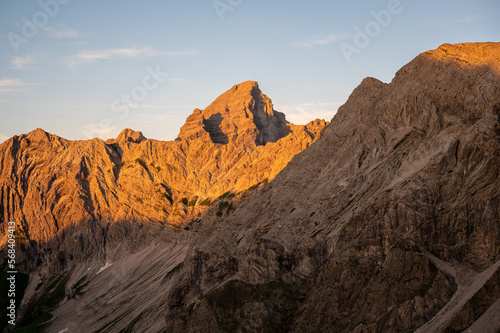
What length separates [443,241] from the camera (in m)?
92.4

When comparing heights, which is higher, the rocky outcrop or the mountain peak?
the mountain peak

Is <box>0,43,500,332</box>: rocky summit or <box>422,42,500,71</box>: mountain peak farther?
<box>422,42,500,71</box>: mountain peak

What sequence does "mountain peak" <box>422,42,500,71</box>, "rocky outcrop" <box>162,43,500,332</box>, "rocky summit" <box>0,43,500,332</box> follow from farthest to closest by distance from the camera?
"mountain peak" <box>422,42,500,71</box>
"rocky outcrop" <box>162,43,500,332</box>
"rocky summit" <box>0,43,500,332</box>

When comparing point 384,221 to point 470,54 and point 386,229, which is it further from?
point 470,54

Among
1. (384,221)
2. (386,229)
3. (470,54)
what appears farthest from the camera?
(470,54)

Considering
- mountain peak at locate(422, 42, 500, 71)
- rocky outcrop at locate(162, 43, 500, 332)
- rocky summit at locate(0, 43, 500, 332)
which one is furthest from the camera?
mountain peak at locate(422, 42, 500, 71)

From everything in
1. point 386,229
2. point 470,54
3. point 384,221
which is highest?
point 470,54

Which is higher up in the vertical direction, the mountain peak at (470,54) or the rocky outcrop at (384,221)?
the mountain peak at (470,54)

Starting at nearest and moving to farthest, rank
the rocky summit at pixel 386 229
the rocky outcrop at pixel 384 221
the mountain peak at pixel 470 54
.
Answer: the rocky summit at pixel 386 229, the rocky outcrop at pixel 384 221, the mountain peak at pixel 470 54

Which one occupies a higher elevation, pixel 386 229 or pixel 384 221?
pixel 384 221

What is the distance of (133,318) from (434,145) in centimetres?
11769

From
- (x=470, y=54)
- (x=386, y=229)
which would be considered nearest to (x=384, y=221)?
(x=386, y=229)

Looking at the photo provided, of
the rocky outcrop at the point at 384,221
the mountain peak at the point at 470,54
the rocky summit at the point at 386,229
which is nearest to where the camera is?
the rocky summit at the point at 386,229

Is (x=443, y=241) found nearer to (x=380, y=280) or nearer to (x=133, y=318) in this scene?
(x=380, y=280)
